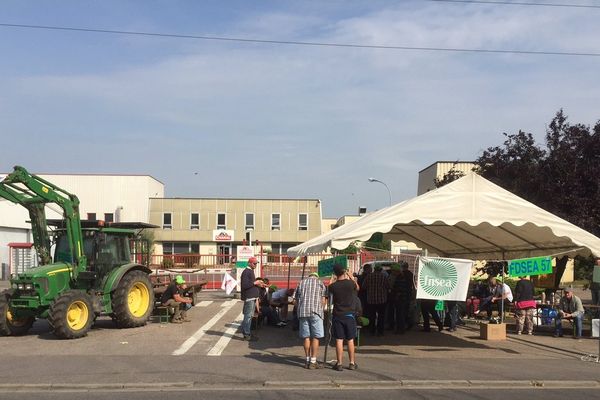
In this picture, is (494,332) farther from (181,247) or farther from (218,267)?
(181,247)

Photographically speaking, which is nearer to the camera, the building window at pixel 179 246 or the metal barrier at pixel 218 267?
the metal barrier at pixel 218 267


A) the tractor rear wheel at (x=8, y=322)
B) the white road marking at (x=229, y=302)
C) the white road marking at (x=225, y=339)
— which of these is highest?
the tractor rear wheel at (x=8, y=322)

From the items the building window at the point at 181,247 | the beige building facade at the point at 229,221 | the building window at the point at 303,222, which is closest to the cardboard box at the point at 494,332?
the beige building facade at the point at 229,221

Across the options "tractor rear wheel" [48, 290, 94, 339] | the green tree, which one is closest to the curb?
"tractor rear wheel" [48, 290, 94, 339]

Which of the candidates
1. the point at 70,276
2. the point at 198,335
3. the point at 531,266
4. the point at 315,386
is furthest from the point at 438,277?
the point at 70,276

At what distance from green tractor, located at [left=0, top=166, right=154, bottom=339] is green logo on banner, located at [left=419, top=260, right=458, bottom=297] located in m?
7.17

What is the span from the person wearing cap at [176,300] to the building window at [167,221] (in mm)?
50313

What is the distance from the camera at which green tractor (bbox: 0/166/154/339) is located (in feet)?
44.2

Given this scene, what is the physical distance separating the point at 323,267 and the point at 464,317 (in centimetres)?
598

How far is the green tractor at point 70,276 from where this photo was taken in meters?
13.5

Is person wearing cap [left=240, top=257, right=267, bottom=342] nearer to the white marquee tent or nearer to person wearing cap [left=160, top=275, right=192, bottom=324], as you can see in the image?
the white marquee tent

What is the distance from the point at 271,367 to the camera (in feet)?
34.1

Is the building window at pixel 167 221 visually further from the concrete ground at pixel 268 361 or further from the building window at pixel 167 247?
the concrete ground at pixel 268 361

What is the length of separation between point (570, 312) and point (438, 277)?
5.25 m
